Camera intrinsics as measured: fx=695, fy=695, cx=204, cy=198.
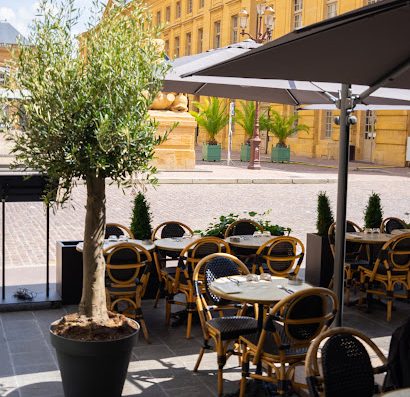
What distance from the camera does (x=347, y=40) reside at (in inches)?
165

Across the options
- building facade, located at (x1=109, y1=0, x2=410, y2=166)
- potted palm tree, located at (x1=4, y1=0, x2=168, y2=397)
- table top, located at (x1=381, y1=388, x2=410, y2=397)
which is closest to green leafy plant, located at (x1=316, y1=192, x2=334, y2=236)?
potted palm tree, located at (x1=4, y1=0, x2=168, y2=397)

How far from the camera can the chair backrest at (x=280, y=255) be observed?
7633 mm

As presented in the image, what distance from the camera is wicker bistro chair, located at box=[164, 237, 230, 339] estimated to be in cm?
718

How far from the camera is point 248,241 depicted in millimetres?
8289

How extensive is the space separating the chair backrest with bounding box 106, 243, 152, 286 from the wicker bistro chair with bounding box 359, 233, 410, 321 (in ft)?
8.97

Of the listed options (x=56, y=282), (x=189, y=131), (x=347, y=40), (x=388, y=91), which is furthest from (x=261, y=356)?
(x=189, y=131)

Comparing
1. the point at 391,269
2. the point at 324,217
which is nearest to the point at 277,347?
the point at 391,269

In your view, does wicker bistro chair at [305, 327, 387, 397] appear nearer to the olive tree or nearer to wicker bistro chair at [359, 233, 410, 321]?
the olive tree

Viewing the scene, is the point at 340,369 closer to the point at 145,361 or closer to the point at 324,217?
the point at 145,361

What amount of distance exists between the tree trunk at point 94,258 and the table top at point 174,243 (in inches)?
105

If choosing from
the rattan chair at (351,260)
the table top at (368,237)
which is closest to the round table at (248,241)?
the rattan chair at (351,260)

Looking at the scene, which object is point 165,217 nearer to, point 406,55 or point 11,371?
point 11,371

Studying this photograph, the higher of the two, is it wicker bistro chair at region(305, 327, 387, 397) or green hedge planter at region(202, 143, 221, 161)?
green hedge planter at region(202, 143, 221, 161)

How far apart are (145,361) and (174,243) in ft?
6.43
